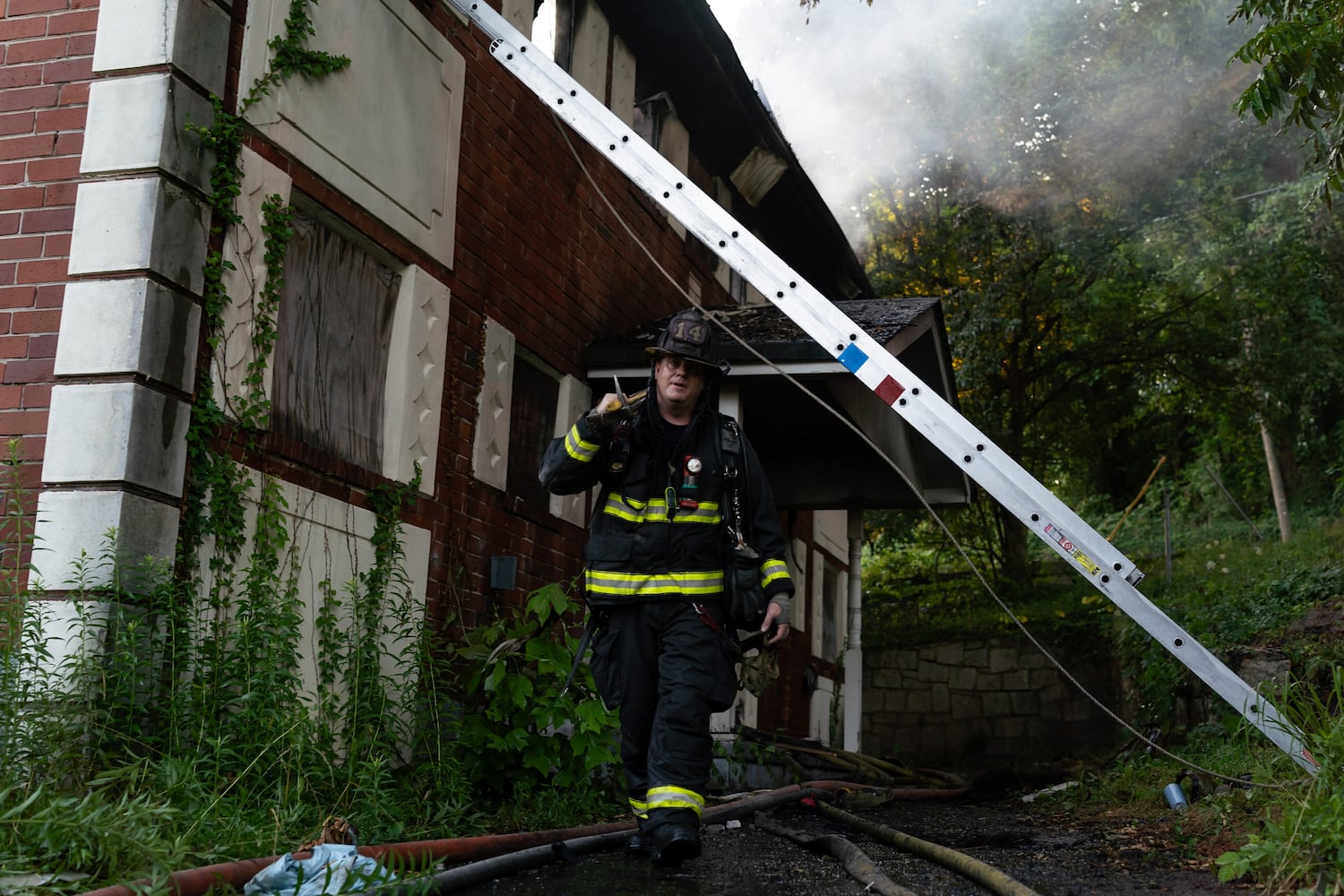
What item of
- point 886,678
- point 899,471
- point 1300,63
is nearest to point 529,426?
point 899,471

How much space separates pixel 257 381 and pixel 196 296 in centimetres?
46

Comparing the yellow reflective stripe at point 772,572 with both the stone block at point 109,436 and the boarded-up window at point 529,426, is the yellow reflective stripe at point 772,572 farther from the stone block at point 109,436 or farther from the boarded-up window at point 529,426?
the boarded-up window at point 529,426

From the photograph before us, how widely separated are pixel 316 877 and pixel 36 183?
10.8ft

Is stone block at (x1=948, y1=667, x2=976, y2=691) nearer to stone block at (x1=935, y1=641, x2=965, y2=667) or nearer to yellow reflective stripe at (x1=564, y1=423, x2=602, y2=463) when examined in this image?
stone block at (x1=935, y1=641, x2=965, y2=667)

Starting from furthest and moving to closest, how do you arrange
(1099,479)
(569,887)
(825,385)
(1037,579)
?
(1099,479)
(1037,579)
(825,385)
(569,887)

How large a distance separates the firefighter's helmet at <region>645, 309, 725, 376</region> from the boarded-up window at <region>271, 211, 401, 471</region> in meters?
1.95

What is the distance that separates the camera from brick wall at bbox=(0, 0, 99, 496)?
4867 mm

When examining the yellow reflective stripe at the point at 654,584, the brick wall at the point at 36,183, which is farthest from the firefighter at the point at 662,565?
the brick wall at the point at 36,183

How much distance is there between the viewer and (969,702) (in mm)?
18016

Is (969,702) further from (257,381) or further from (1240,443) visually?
(257,381)

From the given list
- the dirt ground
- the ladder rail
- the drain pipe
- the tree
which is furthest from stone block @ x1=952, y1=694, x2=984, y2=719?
the tree

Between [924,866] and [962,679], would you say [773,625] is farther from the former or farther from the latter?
[962,679]

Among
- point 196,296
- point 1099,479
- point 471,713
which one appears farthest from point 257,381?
point 1099,479

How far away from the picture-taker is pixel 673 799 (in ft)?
14.7
